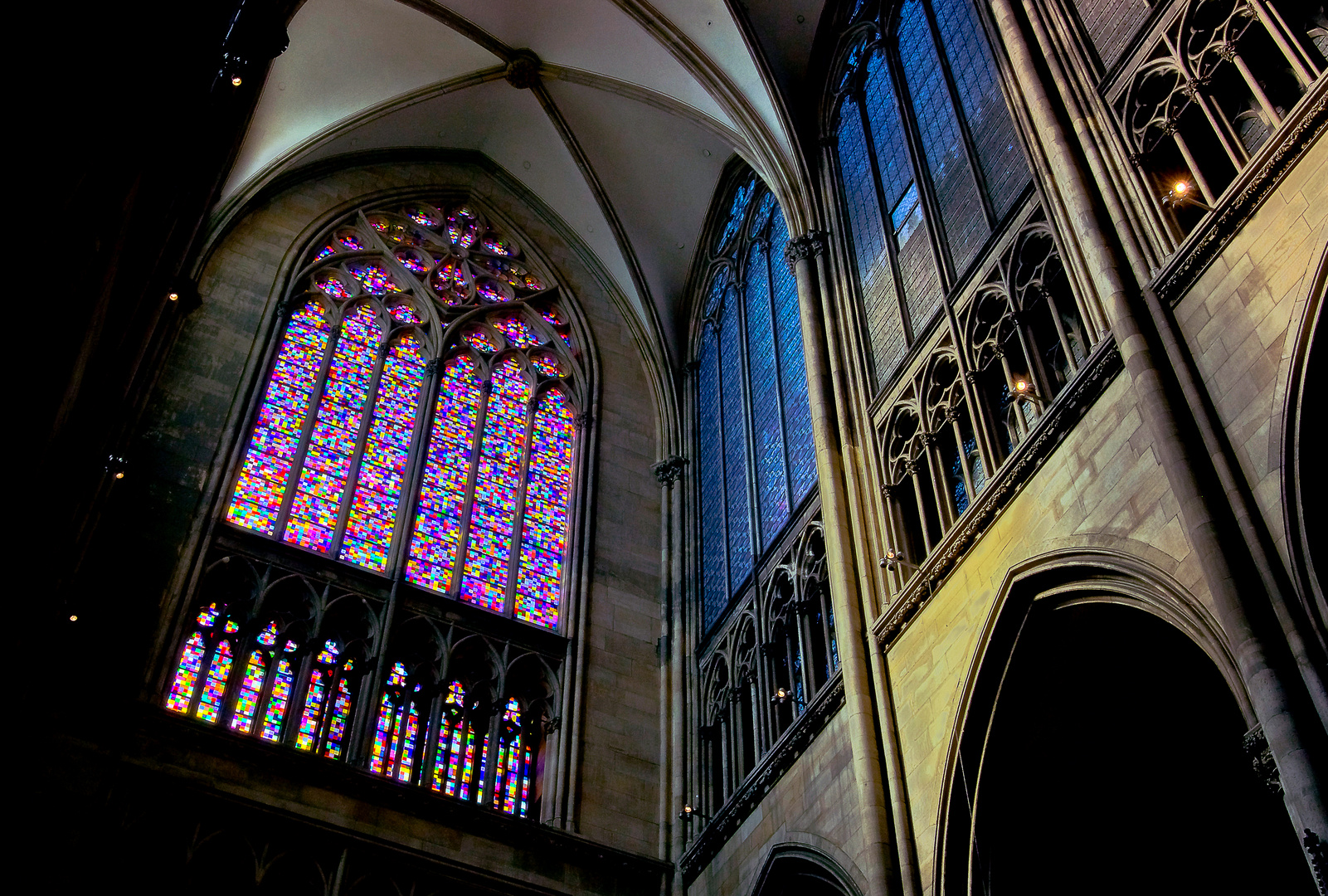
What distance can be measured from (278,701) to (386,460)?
3.76m

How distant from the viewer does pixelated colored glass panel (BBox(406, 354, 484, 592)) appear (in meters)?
15.5

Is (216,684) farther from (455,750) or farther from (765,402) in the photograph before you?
(765,402)

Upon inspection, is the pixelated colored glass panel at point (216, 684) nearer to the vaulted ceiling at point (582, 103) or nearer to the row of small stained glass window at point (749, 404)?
the row of small stained glass window at point (749, 404)

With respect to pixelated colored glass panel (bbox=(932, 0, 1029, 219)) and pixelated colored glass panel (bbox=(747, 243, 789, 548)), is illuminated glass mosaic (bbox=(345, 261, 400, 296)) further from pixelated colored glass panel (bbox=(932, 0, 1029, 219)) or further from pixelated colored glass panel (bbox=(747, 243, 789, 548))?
pixelated colored glass panel (bbox=(932, 0, 1029, 219))

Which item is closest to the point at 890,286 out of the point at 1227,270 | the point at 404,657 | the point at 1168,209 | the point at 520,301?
the point at 1168,209

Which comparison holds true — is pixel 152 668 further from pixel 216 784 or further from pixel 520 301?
pixel 520 301

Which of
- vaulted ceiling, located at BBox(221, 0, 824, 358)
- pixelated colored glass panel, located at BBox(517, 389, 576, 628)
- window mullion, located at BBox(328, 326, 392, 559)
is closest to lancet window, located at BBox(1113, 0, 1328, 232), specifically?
vaulted ceiling, located at BBox(221, 0, 824, 358)

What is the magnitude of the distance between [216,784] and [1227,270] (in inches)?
357

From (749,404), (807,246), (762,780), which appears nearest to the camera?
(762,780)

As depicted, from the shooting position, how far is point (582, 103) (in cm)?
1931

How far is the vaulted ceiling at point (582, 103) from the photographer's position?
17.0 meters

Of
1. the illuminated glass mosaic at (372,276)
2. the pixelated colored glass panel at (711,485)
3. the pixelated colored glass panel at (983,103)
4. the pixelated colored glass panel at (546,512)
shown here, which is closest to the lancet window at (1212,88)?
the pixelated colored glass panel at (983,103)

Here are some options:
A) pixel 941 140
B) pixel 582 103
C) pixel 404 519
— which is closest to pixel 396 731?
pixel 404 519

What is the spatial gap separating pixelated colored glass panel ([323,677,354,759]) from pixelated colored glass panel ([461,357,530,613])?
193 cm
